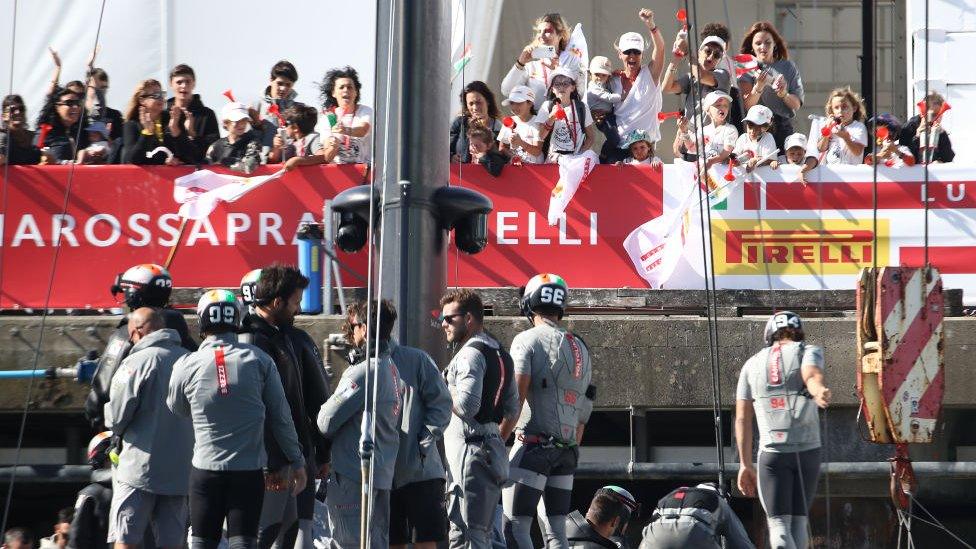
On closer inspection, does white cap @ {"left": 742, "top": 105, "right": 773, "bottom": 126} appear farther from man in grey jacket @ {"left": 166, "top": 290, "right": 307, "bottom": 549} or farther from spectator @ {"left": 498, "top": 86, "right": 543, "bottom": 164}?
man in grey jacket @ {"left": 166, "top": 290, "right": 307, "bottom": 549}

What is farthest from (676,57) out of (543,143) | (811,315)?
(811,315)

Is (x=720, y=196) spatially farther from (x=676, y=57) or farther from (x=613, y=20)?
(x=613, y=20)

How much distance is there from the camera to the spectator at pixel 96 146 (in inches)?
475

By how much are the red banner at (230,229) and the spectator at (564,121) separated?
0.23 metres

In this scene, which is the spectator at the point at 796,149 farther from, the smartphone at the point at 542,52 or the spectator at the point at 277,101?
the spectator at the point at 277,101

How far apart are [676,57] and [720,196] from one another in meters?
1.31

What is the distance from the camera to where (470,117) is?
1201cm

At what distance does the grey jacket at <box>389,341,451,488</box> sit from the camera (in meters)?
7.62

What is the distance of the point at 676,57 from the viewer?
12.5 metres

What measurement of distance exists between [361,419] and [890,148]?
19.3ft

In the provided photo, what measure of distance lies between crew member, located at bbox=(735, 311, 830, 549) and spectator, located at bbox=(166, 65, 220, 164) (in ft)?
15.9

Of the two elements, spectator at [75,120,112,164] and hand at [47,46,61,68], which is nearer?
spectator at [75,120,112,164]

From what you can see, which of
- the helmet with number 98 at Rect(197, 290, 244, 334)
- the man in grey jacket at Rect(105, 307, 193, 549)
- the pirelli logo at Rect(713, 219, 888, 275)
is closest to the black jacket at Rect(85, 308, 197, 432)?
the man in grey jacket at Rect(105, 307, 193, 549)

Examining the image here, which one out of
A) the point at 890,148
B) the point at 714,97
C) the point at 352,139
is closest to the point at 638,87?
the point at 714,97
